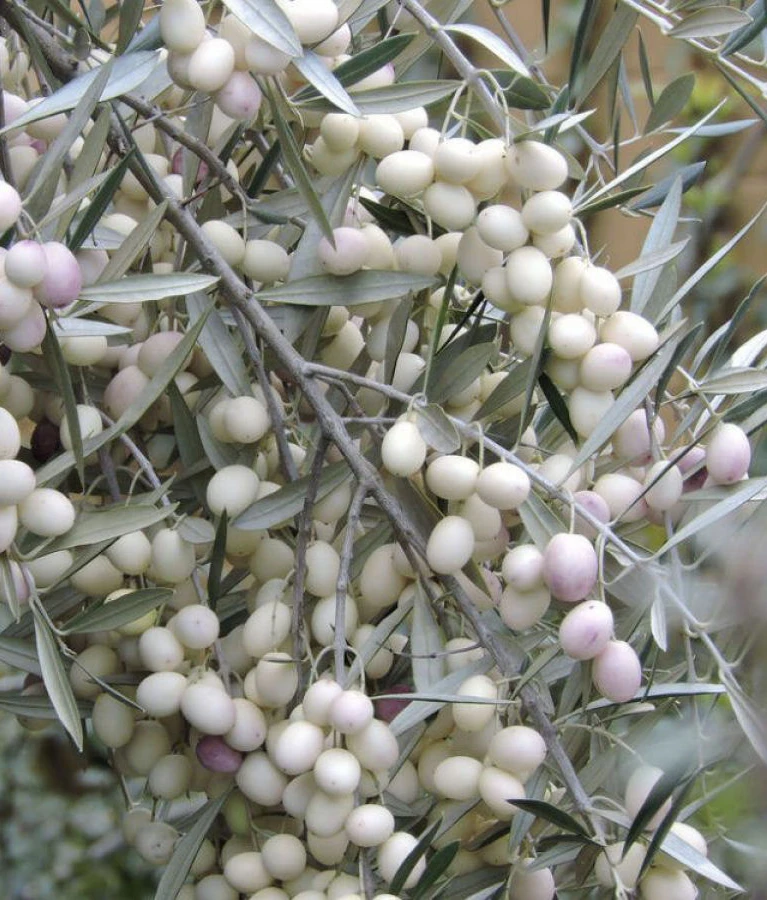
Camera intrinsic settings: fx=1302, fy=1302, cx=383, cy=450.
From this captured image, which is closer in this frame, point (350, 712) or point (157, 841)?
point (350, 712)

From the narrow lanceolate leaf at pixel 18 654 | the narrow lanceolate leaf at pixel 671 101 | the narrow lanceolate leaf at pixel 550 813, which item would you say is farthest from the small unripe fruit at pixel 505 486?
the narrow lanceolate leaf at pixel 671 101

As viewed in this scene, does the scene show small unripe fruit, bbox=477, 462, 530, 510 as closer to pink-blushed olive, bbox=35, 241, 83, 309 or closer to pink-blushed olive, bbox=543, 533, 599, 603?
pink-blushed olive, bbox=543, 533, 599, 603

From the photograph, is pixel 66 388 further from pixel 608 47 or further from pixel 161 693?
pixel 608 47

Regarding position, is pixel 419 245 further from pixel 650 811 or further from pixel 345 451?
pixel 650 811

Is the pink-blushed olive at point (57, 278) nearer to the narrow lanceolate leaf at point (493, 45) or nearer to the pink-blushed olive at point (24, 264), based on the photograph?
the pink-blushed olive at point (24, 264)

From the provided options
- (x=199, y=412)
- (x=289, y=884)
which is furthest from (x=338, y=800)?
(x=199, y=412)

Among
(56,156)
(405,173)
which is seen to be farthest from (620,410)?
(56,156)
